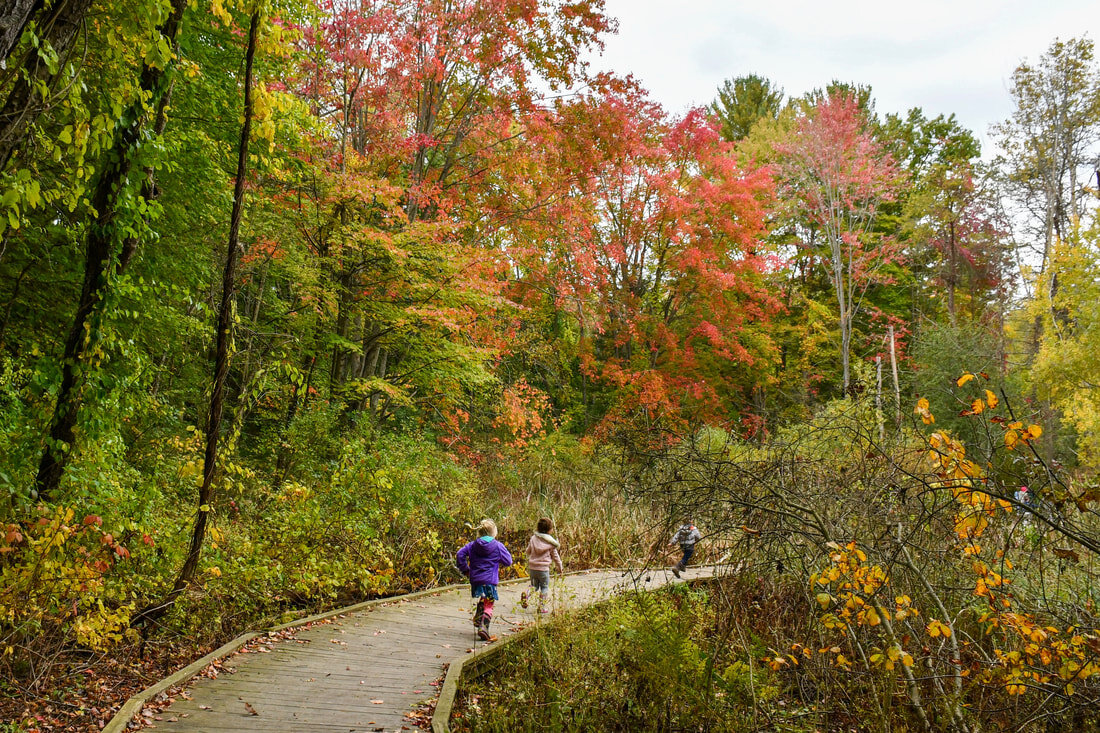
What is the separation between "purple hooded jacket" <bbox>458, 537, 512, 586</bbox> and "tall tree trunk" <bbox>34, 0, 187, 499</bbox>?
3.77m

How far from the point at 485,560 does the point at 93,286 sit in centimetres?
439

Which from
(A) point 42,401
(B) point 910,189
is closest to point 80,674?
(A) point 42,401

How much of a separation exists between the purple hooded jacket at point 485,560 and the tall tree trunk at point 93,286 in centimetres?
377

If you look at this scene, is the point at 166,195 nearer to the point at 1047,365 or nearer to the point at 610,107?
the point at 610,107

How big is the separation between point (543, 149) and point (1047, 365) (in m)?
14.1

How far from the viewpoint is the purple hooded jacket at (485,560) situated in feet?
22.3

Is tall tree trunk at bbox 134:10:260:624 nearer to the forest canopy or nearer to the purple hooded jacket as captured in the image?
the forest canopy

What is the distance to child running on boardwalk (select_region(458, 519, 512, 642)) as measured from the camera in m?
6.71

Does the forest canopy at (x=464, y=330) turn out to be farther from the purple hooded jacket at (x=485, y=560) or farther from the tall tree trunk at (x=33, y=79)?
the purple hooded jacket at (x=485, y=560)

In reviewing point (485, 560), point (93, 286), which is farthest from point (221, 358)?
point (485, 560)

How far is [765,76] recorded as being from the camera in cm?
2880

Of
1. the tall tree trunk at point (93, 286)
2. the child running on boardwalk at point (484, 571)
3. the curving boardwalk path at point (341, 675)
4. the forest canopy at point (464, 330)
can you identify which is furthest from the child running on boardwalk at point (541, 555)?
the tall tree trunk at point (93, 286)

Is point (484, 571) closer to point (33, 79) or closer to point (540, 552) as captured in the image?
point (540, 552)

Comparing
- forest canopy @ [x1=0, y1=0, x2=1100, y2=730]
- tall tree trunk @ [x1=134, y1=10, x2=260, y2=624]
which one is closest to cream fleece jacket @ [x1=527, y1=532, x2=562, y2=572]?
forest canopy @ [x1=0, y1=0, x2=1100, y2=730]
